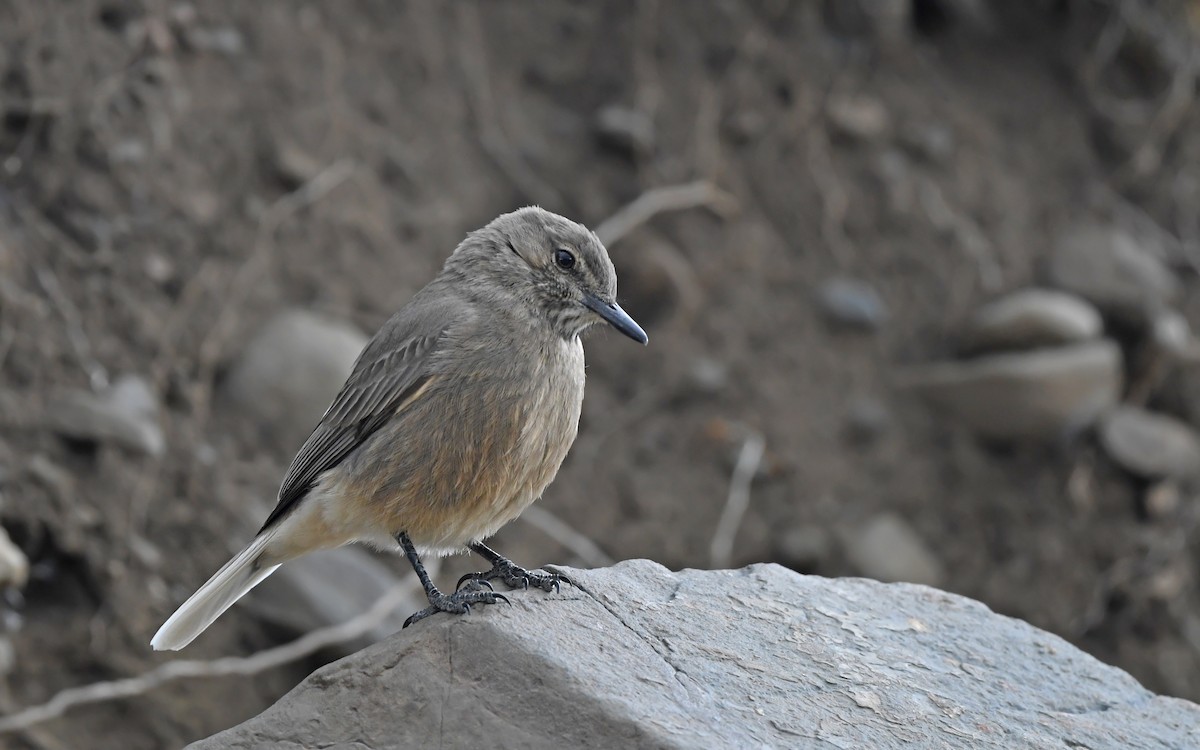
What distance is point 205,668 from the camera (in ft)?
19.6

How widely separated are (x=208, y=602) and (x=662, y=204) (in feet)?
15.1

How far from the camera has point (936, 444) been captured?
8.39 meters

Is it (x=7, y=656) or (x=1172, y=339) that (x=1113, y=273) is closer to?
(x=1172, y=339)

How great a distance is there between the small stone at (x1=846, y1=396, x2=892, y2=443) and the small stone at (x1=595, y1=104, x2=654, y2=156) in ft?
6.79

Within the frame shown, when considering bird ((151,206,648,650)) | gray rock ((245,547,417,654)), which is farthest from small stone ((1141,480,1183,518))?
bird ((151,206,648,650))

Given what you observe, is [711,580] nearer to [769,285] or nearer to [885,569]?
[885,569]

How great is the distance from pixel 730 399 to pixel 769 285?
2.93 ft

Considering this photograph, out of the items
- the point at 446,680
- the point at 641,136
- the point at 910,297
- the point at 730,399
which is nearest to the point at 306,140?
the point at 641,136

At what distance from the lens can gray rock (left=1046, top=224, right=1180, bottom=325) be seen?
8672 mm

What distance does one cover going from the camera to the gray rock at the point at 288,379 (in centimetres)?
679

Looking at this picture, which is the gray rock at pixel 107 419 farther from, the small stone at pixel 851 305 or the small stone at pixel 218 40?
the small stone at pixel 851 305

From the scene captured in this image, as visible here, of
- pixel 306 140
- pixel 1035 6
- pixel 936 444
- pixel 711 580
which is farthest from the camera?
pixel 1035 6

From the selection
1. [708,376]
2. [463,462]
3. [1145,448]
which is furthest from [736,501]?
[463,462]

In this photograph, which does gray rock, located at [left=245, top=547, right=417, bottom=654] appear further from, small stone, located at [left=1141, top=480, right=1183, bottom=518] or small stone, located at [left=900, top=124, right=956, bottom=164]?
small stone, located at [left=900, top=124, right=956, bottom=164]
